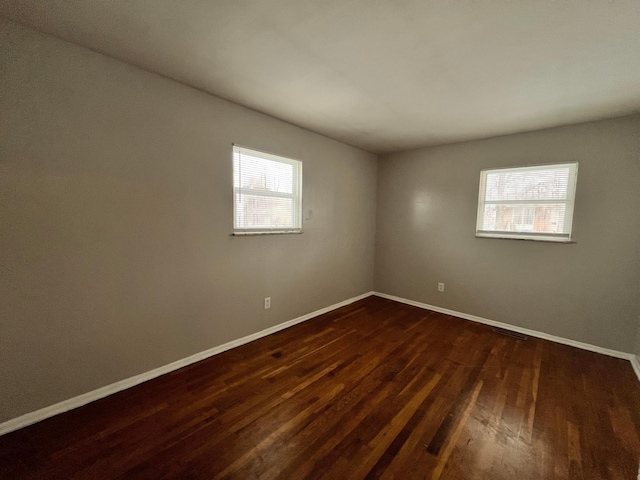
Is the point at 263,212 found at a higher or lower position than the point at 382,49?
lower

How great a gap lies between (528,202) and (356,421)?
3.20m

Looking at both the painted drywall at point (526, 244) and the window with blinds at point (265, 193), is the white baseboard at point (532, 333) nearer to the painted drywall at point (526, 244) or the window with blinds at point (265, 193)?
the painted drywall at point (526, 244)

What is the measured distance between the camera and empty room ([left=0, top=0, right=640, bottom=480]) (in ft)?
4.67

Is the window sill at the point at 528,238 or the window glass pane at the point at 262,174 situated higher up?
the window glass pane at the point at 262,174

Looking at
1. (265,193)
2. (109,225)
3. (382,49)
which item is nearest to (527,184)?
(382,49)

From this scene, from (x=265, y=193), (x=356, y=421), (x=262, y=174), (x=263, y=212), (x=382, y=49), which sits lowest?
(x=356, y=421)

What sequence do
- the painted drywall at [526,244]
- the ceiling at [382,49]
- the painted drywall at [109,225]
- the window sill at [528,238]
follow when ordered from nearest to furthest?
1. the ceiling at [382,49]
2. the painted drywall at [109,225]
3. the painted drywall at [526,244]
4. the window sill at [528,238]

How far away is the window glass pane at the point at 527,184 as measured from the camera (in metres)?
2.88

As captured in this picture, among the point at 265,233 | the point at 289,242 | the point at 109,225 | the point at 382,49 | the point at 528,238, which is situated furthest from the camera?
the point at 289,242

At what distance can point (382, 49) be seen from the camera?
5.42 feet

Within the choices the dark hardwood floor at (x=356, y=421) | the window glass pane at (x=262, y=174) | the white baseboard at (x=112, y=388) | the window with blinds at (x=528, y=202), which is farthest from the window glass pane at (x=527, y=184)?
the white baseboard at (x=112, y=388)

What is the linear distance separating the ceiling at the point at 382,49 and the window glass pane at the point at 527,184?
643 mm

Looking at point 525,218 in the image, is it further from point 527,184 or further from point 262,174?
point 262,174

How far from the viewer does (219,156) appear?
2.41 metres
